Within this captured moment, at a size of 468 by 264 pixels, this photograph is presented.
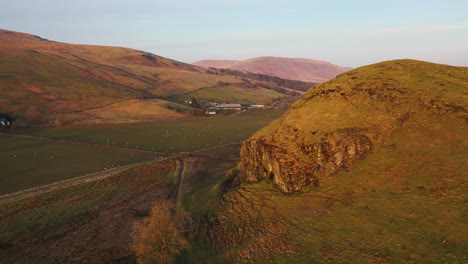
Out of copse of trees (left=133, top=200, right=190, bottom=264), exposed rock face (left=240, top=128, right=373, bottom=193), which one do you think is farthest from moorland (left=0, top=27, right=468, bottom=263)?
copse of trees (left=133, top=200, right=190, bottom=264)

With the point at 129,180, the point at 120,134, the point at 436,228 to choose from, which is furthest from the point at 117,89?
the point at 436,228

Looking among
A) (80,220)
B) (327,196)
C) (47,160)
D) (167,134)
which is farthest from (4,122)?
(327,196)

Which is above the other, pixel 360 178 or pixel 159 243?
pixel 360 178

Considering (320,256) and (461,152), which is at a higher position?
(461,152)

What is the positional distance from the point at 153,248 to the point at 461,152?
115ft

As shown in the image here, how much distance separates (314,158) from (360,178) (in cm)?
649

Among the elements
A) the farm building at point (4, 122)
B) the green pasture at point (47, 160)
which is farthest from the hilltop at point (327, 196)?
the farm building at point (4, 122)

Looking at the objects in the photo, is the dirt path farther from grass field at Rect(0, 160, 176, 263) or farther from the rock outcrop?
the rock outcrop

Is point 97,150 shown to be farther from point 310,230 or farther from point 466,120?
point 466,120

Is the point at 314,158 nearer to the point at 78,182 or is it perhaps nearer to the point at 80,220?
the point at 80,220

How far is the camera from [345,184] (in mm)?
40969

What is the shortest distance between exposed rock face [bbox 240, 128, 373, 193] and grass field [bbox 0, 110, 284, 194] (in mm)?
44833

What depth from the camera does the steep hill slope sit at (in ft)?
105

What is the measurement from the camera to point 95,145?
327ft
